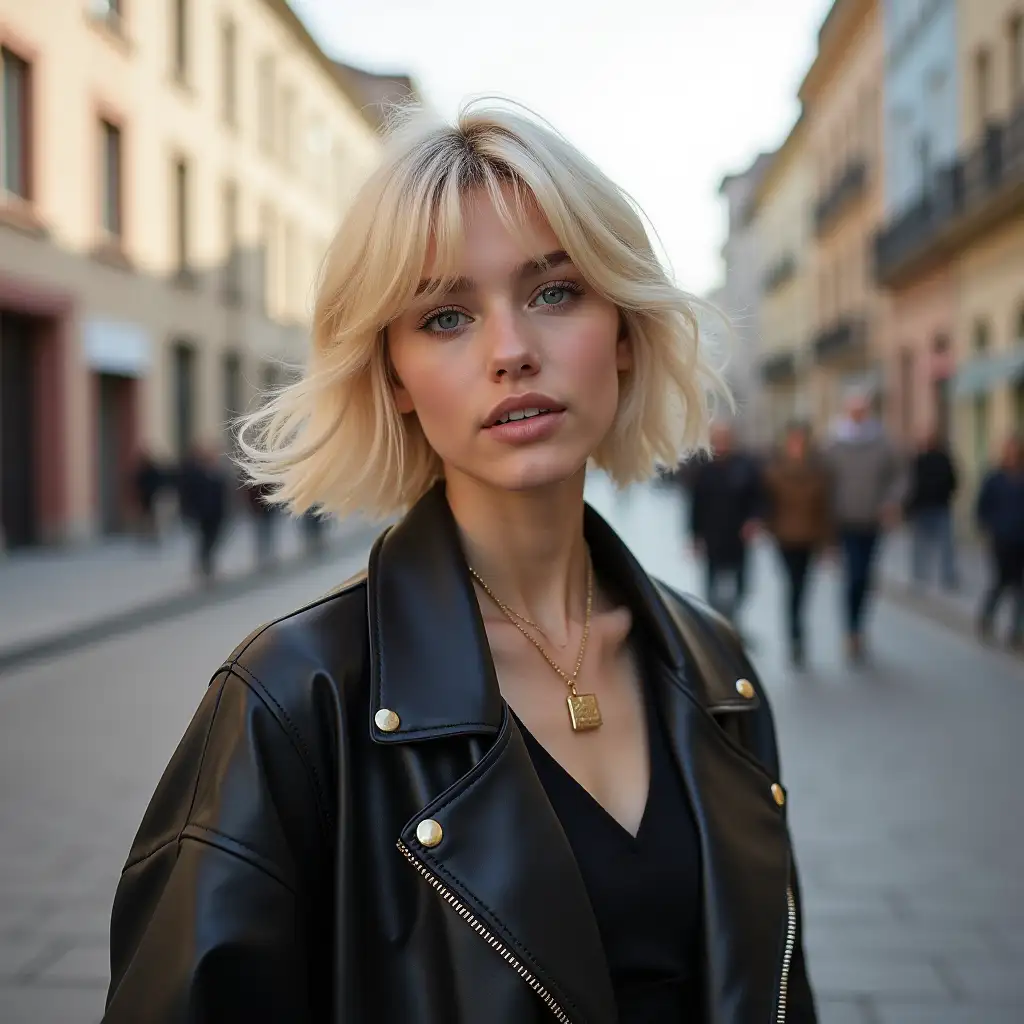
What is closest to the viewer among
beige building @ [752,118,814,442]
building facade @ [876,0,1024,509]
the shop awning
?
the shop awning

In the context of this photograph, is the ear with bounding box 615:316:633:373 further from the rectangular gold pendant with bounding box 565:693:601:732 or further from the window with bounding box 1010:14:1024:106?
the window with bounding box 1010:14:1024:106

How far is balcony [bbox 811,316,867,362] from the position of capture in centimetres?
3459

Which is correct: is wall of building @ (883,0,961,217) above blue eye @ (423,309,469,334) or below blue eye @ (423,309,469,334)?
above

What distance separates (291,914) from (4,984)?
290 cm

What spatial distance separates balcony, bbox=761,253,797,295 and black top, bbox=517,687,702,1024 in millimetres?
48652

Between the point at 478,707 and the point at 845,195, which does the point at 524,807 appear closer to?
the point at 478,707

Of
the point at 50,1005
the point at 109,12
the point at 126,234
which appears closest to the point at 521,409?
the point at 50,1005

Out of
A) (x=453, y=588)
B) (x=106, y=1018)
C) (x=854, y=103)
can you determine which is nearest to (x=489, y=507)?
(x=453, y=588)

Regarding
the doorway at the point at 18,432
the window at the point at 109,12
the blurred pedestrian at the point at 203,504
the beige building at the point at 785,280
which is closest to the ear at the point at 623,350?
the blurred pedestrian at the point at 203,504

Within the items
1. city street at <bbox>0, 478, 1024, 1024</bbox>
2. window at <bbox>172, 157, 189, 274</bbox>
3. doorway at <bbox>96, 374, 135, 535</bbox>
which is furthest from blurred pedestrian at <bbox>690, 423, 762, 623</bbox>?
window at <bbox>172, 157, 189, 274</bbox>

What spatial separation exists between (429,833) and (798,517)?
8.55m

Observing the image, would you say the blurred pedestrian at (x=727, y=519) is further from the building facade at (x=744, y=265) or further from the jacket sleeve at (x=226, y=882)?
the building facade at (x=744, y=265)

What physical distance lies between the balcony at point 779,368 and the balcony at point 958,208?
19038mm

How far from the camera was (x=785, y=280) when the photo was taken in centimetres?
4994
